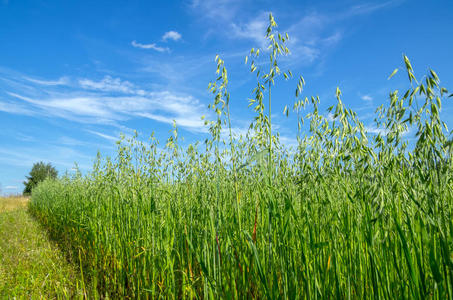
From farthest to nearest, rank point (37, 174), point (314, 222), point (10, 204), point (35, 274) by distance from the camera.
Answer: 1. point (37, 174)
2. point (10, 204)
3. point (35, 274)
4. point (314, 222)

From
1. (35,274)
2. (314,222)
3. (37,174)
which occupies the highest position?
(37,174)

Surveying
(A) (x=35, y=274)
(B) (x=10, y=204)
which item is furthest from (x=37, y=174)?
(A) (x=35, y=274)

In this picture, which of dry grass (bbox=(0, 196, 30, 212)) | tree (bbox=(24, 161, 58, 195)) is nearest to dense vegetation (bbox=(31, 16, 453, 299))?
dry grass (bbox=(0, 196, 30, 212))

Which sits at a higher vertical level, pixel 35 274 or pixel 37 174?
pixel 37 174

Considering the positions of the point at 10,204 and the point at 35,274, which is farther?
the point at 10,204

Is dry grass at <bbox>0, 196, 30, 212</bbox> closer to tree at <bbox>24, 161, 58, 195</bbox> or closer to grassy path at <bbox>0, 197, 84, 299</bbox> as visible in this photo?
tree at <bbox>24, 161, 58, 195</bbox>

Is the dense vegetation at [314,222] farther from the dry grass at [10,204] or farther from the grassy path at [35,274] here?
the dry grass at [10,204]

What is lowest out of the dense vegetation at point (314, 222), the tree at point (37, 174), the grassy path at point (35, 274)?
the grassy path at point (35, 274)

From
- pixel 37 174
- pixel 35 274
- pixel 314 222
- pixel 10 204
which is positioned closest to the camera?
pixel 314 222

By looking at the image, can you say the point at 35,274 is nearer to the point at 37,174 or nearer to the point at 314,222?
the point at 314,222

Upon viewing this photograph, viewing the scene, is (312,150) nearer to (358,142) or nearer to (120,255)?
(358,142)

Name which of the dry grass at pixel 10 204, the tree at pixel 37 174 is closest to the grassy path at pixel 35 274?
the dry grass at pixel 10 204

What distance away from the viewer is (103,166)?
5.34m

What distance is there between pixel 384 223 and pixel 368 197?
0.55 ft
